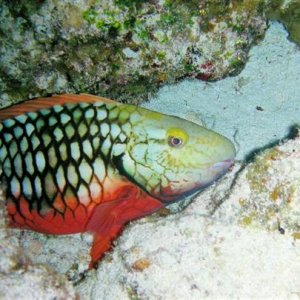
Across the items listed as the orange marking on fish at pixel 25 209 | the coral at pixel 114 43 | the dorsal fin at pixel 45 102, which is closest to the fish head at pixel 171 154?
the dorsal fin at pixel 45 102

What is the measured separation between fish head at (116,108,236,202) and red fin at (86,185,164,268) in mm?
85

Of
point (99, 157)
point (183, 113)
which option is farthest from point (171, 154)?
point (183, 113)

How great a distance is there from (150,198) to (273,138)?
2212mm

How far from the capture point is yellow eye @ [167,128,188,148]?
2832mm

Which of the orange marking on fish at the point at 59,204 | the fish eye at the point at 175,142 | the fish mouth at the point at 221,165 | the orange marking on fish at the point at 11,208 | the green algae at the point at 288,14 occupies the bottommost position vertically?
the orange marking on fish at the point at 11,208

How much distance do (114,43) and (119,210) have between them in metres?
1.49

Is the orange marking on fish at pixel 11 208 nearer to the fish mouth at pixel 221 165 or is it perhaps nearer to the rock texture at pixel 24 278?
the rock texture at pixel 24 278

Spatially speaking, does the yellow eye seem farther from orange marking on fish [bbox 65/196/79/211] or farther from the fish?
orange marking on fish [bbox 65/196/79/211]

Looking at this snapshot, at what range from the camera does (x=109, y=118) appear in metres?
2.90

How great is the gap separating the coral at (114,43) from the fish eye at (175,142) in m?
1.22

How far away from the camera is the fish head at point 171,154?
282 cm

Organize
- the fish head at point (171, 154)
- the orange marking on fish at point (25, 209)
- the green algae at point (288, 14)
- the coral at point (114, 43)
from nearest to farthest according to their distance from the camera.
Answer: the fish head at point (171, 154) → the orange marking on fish at point (25, 209) → the coral at point (114, 43) → the green algae at point (288, 14)

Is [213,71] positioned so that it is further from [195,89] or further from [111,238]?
[111,238]

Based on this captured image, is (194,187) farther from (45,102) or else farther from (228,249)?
(45,102)
